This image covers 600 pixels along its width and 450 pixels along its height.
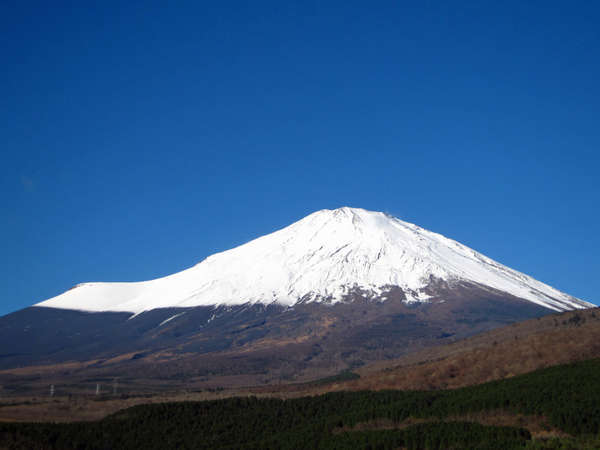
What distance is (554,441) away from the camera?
1554 inches

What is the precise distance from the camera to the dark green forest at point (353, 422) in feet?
141

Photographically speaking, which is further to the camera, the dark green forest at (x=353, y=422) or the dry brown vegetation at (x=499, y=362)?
the dry brown vegetation at (x=499, y=362)

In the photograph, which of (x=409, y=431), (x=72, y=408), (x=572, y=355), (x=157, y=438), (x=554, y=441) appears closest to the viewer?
(x=554, y=441)

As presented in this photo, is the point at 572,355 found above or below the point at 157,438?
above

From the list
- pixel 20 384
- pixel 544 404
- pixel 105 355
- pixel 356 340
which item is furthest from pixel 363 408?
pixel 105 355

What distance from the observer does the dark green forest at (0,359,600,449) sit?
43.0 meters

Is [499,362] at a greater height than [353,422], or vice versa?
[499,362]

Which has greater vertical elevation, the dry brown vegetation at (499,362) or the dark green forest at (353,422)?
the dry brown vegetation at (499,362)

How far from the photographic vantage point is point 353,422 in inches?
2093

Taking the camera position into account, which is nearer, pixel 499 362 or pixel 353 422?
pixel 353 422

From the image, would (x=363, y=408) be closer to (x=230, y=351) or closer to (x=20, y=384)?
(x=20, y=384)

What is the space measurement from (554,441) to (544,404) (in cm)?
817

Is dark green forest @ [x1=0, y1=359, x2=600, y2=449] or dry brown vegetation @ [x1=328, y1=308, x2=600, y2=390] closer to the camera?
dark green forest @ [x1=0, y1=359, x2=600, y2=449]

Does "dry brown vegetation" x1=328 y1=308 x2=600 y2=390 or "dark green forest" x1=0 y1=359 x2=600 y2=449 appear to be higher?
"dry brown vegetation" x1=328 y1=308 x2=600 y2=390
